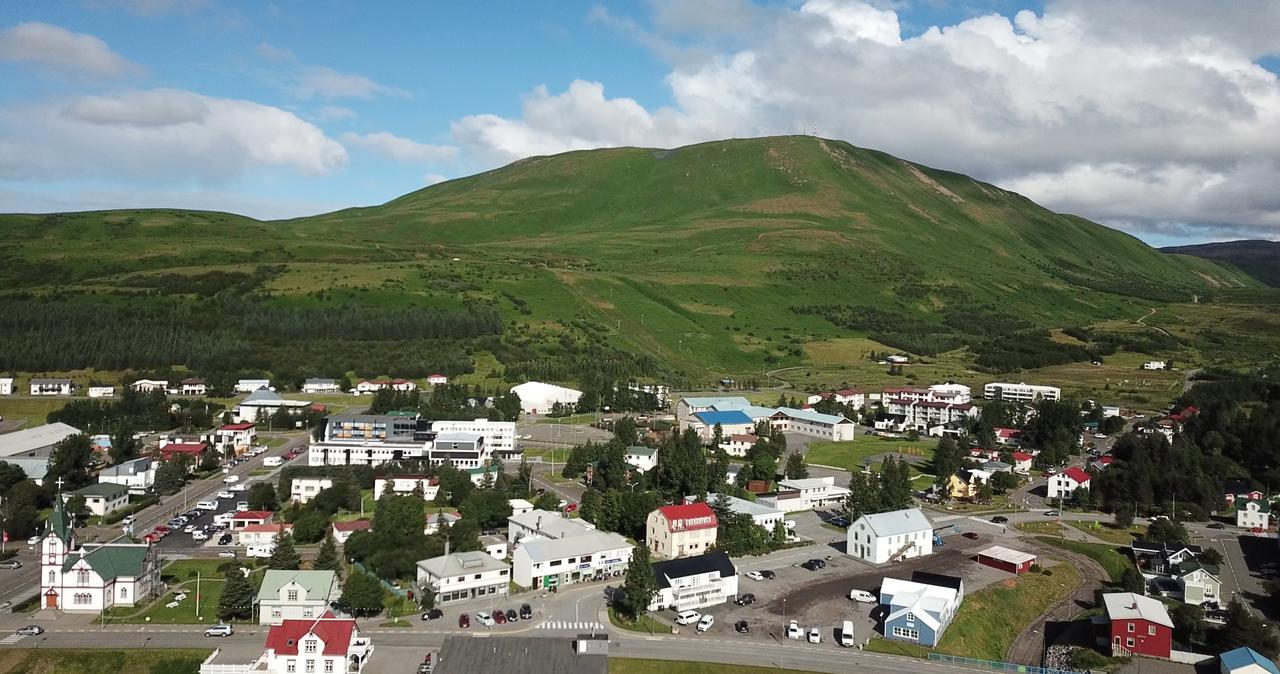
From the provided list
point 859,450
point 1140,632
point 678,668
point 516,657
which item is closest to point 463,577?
point 516,657

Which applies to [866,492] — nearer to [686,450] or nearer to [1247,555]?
[686,450]

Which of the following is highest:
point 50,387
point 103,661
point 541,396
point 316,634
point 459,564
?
point 541,396

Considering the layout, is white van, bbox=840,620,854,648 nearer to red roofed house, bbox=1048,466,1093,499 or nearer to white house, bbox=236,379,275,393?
red roofed house, bbox=1048,466,1093,499

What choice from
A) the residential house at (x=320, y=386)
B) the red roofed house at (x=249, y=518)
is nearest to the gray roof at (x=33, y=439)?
the red roofed house at (x=249, y=518)

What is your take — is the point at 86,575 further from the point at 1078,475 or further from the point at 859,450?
the point at 1078,475

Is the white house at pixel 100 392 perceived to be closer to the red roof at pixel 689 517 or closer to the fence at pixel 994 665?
the red roof at pixel 689 517

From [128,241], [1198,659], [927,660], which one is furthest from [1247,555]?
[128,241]
